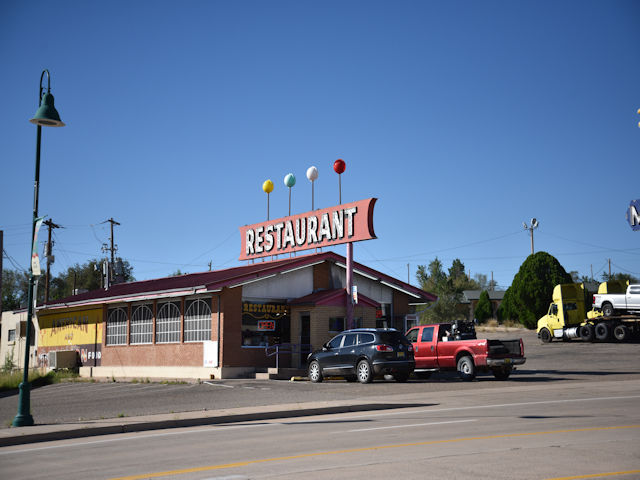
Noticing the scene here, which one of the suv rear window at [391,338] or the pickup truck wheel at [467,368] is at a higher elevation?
the suv rear window at [391,338]

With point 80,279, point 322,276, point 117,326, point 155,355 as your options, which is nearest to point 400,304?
point 322,276

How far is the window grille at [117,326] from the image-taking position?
111 feet

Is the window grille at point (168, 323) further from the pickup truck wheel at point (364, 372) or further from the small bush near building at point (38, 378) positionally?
the pickup truck wheel at point (364, 372)

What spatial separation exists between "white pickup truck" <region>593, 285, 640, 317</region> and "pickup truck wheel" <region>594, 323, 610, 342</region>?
827mm

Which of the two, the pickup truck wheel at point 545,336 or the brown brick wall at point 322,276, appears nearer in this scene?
the brown brick wall at point 322,276

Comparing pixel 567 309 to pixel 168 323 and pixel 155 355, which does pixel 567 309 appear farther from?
pixel 155 355

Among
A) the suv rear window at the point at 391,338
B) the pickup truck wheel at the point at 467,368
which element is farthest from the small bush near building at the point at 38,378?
the pickup truck wheel at the point at 467,368

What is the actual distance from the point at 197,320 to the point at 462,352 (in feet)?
35.5

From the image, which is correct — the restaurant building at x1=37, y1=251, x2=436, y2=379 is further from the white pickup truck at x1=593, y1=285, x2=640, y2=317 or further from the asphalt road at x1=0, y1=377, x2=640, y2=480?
the white pickup truck at x1=593, y1=285, x2=640, y2=317

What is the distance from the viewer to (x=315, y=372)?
25625 millimetres

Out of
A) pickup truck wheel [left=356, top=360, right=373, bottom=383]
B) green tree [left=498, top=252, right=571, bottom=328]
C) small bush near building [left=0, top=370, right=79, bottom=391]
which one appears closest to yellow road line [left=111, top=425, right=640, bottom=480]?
pickup truck wheel [left=356, top=360, right=373, bottom=383]

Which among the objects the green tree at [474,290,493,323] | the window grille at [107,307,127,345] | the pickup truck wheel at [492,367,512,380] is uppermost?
the green tree at [474,290,493,323]

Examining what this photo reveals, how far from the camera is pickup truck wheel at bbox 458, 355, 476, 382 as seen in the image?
24.8 meters

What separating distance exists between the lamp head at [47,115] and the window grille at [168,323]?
52.1 ft
